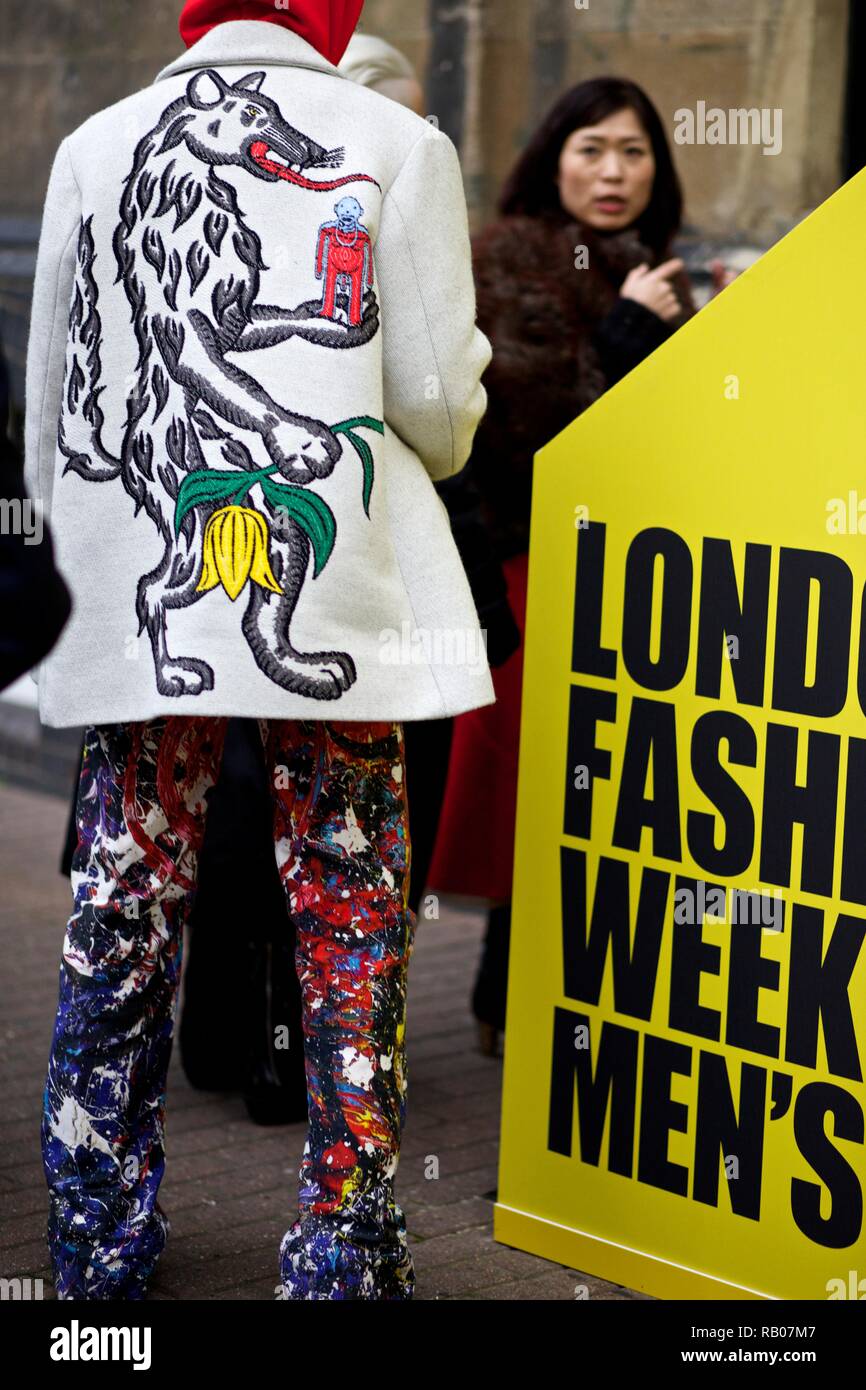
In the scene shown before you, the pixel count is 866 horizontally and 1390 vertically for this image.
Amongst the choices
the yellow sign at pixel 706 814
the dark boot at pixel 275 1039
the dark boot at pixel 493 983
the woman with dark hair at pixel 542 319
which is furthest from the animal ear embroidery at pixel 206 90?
the dark boot at pixel 493 983

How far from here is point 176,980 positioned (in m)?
3.02

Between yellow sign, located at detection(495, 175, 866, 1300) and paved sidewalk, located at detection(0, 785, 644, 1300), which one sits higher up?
yellow sign, located at detection(495, 175, 866, 1300)

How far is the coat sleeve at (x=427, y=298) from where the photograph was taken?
9.11 ft

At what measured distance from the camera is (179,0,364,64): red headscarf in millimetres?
2838

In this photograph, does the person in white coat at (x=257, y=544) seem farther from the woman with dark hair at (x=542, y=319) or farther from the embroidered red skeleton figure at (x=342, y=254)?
the woman with dark hair at (x=542, y=319)

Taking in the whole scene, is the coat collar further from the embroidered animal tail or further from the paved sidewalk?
the paved sidewalk

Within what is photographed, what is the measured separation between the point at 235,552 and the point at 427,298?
0.46 meters

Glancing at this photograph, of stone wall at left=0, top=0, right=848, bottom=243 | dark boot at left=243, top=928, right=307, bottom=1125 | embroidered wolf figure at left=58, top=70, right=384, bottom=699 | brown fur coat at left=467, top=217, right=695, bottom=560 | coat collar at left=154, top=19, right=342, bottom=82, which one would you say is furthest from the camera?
stone wall at left=0, top=0, right=848, bottom=243

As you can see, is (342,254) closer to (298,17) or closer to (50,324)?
(298,17)

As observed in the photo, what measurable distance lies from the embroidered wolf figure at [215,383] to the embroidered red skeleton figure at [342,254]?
0.7 inches

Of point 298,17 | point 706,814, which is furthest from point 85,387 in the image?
point 706,814

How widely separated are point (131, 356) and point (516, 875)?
107 cm

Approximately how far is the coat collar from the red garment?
1509 mm

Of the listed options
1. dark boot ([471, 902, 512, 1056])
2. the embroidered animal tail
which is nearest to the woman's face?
dark boot ([471, 902, 512, 1056])
